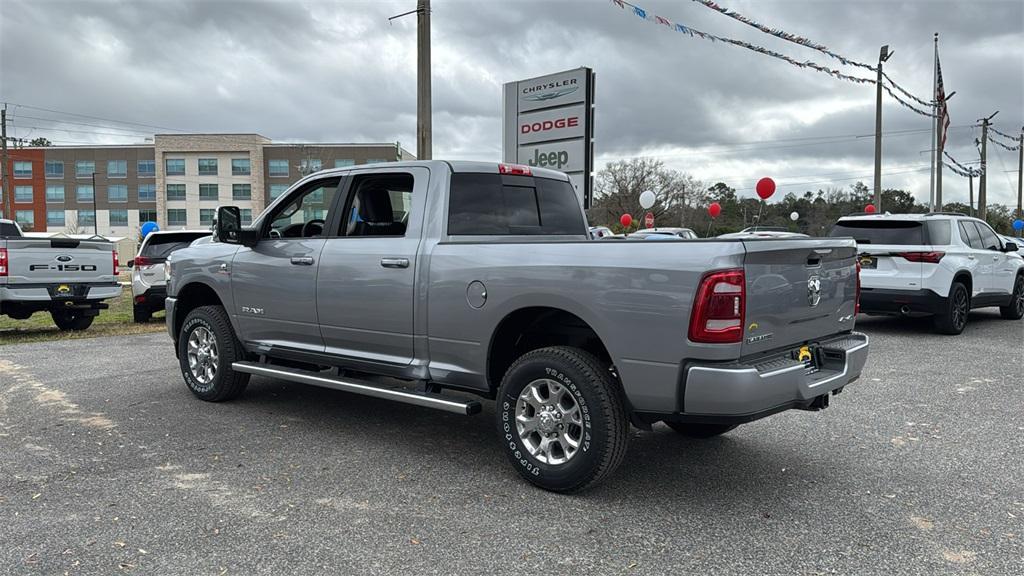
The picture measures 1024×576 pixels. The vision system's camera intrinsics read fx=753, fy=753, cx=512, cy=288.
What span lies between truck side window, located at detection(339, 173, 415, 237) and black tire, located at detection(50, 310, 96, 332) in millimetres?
8304

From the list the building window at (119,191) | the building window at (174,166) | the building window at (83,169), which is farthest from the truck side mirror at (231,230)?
the building window at (83,169)

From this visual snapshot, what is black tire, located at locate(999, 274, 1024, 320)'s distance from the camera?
40.6 ft

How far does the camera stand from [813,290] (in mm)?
4125

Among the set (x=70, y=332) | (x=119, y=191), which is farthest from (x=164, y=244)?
(x=119, y=191)

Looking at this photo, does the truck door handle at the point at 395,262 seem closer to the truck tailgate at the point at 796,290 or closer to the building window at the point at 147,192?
the truck tailgate at the point at 796,290

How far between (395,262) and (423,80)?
816 cm

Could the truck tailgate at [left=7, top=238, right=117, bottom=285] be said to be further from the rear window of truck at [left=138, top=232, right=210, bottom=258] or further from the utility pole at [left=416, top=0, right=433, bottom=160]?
the utility pole at [left=416, top=0, right=433, bottom=160]

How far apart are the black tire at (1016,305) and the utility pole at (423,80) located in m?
9.83

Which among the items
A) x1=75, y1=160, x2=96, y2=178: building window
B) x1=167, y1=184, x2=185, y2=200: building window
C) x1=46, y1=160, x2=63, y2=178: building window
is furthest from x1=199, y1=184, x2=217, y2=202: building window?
x1=46, y1=160, x2=63, y2=178: building window

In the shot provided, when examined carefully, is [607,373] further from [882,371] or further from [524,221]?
[882,371]

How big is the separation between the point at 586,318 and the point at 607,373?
324 mm

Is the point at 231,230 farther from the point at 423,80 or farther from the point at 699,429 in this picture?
the point at 423,80

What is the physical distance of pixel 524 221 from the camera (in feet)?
17.5

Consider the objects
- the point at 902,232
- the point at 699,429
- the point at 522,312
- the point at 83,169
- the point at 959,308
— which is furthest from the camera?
the point at 83,169
